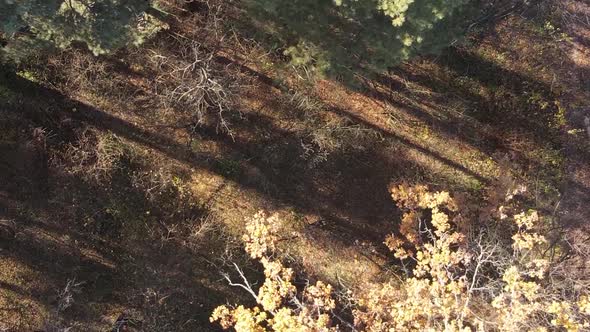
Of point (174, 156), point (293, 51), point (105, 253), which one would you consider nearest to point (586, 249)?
point (293, 51)

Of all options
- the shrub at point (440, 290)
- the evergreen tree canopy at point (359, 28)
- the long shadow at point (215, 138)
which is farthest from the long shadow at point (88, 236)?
the evergreen tree canopy at point (359, 28)

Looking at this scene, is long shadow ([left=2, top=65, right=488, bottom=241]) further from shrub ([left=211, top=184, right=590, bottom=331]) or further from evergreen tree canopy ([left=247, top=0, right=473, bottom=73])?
evergreen tree canopy ([left=247, top=0, right=473, bottom=73])

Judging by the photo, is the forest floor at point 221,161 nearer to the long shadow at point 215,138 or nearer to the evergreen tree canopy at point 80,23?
the long shadow at point 215,138

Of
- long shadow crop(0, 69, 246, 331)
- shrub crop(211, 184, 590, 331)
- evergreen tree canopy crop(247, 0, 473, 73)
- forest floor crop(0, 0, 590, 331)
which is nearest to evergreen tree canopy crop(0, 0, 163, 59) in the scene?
forest floor crop(0, 0, 590, 331)

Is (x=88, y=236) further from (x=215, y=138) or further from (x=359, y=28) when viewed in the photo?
(x=359, y=28)

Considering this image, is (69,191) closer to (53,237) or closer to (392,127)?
(53,237)

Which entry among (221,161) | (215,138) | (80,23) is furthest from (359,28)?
(80,23)
